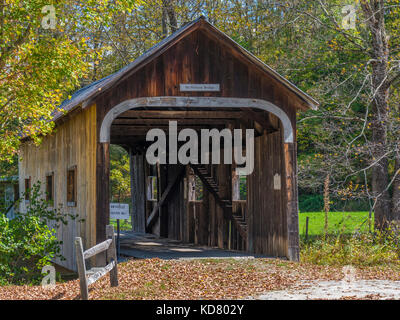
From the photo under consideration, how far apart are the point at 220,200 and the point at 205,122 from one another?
2399 millimetres

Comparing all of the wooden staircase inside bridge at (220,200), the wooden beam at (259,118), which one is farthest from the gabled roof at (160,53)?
the wooden staircase inside bridge at (220,200)

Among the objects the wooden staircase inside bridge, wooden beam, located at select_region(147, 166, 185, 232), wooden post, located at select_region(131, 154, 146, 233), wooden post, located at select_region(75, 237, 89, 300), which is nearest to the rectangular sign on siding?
the wooden staircase inside bridge

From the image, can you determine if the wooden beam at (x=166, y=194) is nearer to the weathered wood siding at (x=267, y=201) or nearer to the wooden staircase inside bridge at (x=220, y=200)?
the wooden staircase inside bridge at (x=220, y=200)

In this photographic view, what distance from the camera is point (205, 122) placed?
1872 cm

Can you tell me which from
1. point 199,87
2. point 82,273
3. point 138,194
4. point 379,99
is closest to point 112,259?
point 82,273

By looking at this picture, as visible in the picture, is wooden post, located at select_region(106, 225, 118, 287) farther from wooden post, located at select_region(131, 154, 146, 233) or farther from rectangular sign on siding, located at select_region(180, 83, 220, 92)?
wooden post, located at select_region(131, 154, 146, 233)

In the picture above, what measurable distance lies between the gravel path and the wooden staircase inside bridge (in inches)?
245

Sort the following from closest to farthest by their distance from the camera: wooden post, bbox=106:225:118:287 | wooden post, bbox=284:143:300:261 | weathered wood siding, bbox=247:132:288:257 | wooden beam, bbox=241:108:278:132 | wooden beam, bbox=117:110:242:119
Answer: wooden post, bbox=106:225:118:287 < wooden post, bbox=284:143:300:261 < weathered wood siding, bbox=247:132:288:257 < wooden beam, bbox=241:108:278:132 < wooden beam, bbox=117:110:242:119

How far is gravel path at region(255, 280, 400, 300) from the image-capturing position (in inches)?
392

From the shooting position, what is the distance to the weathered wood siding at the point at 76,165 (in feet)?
→ 47.6

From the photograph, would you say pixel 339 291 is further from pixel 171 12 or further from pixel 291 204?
pixel 171 12

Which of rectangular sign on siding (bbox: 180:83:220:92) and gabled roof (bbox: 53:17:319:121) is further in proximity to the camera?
rectangular sign on siding (bbox: 180:83:220:92)

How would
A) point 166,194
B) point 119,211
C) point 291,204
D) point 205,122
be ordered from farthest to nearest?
point 166,194 → point 205,122 → point 119,211 → point 291,204
